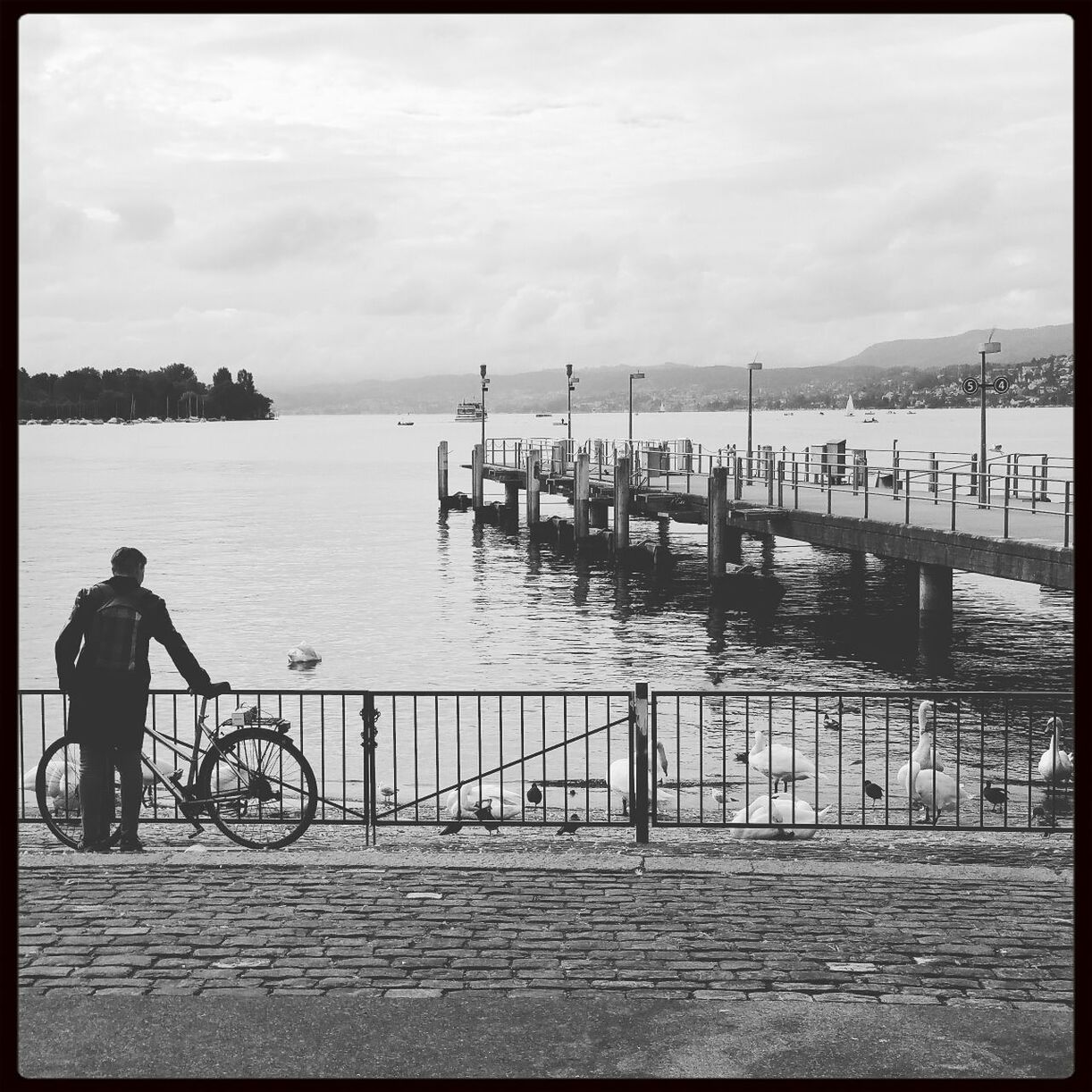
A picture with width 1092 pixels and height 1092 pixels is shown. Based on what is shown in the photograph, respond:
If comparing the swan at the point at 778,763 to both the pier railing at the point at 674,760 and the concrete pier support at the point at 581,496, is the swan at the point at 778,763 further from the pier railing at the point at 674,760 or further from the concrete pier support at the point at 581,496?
Answer: the concrete pier support at the point at 581,496

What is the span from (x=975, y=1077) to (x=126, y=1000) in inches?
142

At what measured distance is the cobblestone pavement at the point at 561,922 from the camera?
645 centimetres

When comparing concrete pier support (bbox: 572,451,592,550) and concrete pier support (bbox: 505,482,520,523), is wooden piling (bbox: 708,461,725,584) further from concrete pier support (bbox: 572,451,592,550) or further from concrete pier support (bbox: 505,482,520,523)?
concrete pier support (bbox: 505,482,520,523)

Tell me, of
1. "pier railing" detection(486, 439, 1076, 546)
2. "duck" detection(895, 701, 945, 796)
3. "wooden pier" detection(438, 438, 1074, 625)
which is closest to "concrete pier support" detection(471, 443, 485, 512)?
"wooden pier" detection(438, 438, 1074, 625)

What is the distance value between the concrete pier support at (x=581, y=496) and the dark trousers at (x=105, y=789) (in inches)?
1556

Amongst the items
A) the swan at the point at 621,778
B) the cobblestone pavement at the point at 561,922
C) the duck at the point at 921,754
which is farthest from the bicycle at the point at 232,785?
the duck at the point at 921,754

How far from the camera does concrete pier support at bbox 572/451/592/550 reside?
159 feet

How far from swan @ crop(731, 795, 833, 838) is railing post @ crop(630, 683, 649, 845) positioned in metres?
0.90

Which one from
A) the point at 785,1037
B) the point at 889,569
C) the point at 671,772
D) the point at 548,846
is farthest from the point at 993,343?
the point at 785,1037

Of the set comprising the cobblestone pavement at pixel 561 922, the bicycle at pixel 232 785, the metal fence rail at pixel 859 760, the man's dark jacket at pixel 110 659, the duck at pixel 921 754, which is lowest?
the metal fence rail at pixel 859 760

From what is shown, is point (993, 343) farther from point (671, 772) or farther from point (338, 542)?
point (338, 542)

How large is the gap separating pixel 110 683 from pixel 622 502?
3571cm

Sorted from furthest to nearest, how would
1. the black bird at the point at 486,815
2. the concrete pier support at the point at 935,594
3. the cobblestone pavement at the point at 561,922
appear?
the concrete pier support at the point at 935,594
the black bird at the point at 486,815
the cobblestone pavement at the point at 561,922

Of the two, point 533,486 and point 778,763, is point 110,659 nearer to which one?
point 778,763
